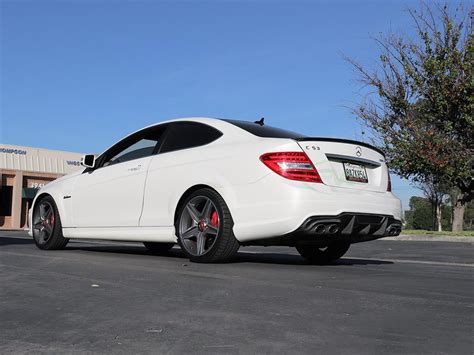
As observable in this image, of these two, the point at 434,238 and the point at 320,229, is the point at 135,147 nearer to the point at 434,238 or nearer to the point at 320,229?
the point at 320,229

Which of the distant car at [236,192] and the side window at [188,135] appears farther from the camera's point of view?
the side window at [188,135]

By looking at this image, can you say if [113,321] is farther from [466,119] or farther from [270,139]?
[466,119]

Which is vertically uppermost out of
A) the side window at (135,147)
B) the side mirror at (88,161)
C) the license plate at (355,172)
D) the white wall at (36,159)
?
the white wall at (36,159)

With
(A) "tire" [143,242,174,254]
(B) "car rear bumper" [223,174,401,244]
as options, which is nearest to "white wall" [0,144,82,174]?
(A) "tire" [143,242,174,254]

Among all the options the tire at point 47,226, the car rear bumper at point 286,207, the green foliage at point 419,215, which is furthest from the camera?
the green foliage at point 419,215

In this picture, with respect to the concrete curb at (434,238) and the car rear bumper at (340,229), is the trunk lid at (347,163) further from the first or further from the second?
the concrete curb at (434,238)

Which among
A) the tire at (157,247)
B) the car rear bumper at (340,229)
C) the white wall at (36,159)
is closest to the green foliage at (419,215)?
the white wall at (36,159)

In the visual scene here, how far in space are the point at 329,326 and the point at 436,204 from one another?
43.9 meters

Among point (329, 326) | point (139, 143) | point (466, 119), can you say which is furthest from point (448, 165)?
point (329, 326)

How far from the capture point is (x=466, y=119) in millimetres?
18922

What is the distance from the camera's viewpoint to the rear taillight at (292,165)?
5062 millimetres

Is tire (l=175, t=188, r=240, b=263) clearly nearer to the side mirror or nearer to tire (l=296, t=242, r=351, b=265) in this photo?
tire (l=296, t=242, r=351, b=265)

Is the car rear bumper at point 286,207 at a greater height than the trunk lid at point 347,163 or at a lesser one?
lesser

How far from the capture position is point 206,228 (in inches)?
219
